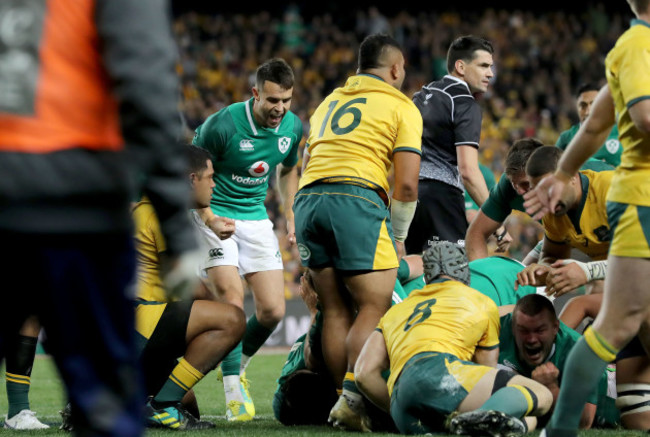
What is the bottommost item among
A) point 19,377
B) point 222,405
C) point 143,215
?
point 222,405

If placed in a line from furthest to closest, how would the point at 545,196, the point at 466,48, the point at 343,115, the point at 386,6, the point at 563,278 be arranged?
1. the point at 386,6
2. the point at 466,48
3. the point at 343,115
4. the point at 563,278
5. the point at 545,196

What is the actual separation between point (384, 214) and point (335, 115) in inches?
27.0

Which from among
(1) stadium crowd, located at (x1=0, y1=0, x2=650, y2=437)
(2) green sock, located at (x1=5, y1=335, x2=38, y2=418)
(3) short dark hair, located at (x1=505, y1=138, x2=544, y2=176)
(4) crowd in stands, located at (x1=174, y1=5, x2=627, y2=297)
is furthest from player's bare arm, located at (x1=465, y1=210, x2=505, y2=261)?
(4) crowd in stands, located at (x1=174, y1=5, x2=627, y2=297)

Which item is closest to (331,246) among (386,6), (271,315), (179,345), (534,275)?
(179,345)

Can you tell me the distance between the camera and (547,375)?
16.0ft

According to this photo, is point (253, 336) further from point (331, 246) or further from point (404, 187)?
point (404, 187)

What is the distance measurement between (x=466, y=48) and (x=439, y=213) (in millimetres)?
1388

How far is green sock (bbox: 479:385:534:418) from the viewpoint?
4.25m

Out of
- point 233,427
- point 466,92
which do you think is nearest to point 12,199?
point 233,427

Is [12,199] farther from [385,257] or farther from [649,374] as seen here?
[649,374]

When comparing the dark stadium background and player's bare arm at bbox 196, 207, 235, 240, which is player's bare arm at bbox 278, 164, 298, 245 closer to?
player's bare arm at bbox 196, 207, 235, 240

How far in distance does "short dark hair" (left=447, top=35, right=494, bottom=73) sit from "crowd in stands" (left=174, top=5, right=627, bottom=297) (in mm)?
12751

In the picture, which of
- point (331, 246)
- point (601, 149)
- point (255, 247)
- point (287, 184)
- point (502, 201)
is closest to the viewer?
point (331, 246)

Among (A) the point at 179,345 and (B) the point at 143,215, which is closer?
(A) the point at 179,345
